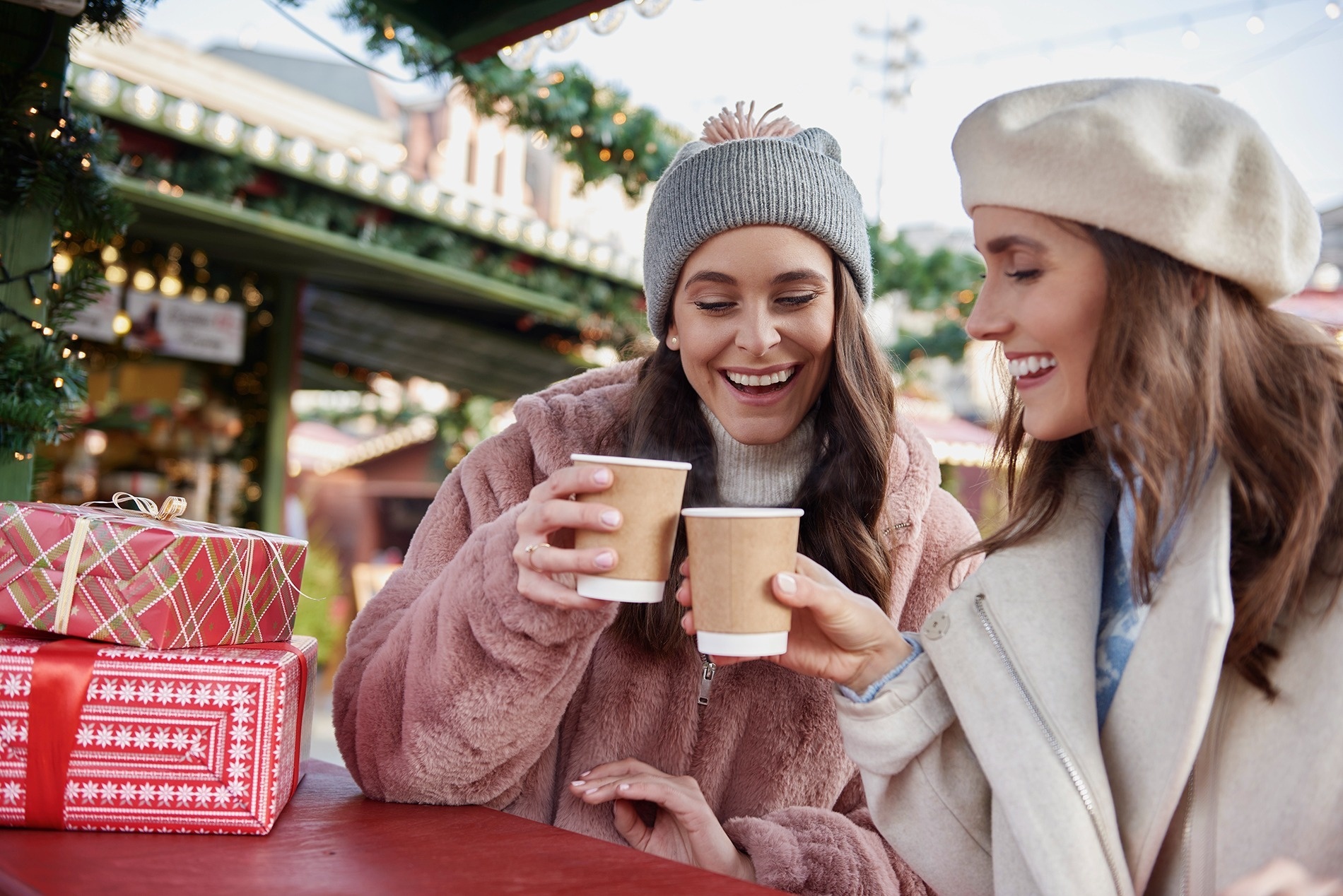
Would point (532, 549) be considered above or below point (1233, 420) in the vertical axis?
below

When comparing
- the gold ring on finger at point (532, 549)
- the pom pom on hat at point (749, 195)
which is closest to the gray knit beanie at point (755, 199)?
the pom pom on hat at point (749, 195)

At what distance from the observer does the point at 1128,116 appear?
125cm

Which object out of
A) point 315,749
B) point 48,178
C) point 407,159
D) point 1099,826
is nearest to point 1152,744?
point 1099,826

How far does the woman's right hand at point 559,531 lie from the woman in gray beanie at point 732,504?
291 mm

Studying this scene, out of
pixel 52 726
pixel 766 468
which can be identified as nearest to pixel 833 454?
pixel 766 468

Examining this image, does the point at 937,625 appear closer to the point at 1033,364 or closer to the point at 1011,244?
the point at 1033,364

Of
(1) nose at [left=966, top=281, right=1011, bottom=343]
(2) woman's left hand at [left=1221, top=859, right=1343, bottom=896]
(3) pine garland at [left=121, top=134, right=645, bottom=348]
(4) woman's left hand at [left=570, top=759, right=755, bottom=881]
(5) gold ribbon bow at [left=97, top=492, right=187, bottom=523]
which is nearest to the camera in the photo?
(2) woman's left hand at [left=1221, top=859, right=1343, bottom=896]

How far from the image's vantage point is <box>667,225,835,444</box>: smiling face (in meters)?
2.06

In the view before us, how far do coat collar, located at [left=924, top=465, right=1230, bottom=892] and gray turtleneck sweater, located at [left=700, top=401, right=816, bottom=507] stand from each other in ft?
2.74

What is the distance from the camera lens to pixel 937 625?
4.67 ft

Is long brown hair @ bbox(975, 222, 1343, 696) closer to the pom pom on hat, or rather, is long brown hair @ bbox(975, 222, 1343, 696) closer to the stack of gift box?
the pom pom on hat

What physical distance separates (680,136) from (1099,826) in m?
4.53

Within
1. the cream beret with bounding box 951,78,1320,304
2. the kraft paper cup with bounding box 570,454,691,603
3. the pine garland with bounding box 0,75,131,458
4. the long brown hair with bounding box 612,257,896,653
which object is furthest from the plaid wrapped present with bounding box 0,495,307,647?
the cream beret with bounding box 951,78,1320,304

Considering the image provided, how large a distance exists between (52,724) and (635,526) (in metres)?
0.83
